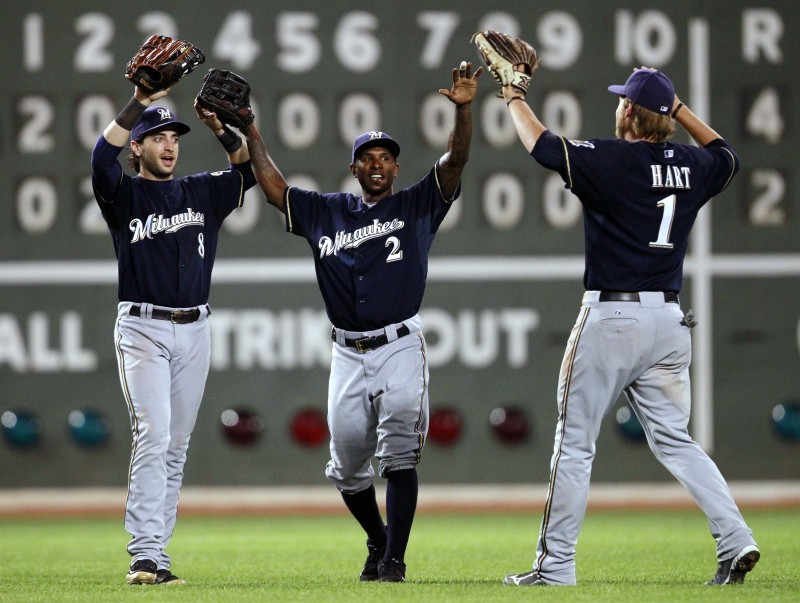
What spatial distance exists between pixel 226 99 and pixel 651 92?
1646mm

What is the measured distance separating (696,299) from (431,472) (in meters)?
1.88

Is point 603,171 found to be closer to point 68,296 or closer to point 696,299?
point 696,299

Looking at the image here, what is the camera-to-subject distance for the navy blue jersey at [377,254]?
511 cm

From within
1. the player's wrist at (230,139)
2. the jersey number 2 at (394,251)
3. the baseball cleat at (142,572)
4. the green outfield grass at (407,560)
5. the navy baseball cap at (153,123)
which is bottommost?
the green outfield grass at (407,560)

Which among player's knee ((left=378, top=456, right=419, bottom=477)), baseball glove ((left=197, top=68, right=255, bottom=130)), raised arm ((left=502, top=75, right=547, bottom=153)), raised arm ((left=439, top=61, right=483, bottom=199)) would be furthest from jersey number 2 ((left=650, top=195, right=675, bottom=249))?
baseball glove ((left=197, top=68, right=255, bottom=130))

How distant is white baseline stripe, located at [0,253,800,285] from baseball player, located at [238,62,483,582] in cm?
307

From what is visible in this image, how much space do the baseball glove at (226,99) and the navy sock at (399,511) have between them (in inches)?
59.0

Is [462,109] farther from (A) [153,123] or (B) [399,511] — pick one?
(B) [399,511]

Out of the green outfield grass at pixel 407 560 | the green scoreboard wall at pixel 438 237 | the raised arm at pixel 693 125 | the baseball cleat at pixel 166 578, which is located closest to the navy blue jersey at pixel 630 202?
the raised arm at pixel 693 125

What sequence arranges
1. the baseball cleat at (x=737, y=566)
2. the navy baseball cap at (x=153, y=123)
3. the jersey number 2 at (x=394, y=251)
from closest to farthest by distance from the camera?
the baseball cleat at (x=737, y=566) → the jersey number 2 at (x=394, y=251) → the navy baseball cap at (x=153, y=123)

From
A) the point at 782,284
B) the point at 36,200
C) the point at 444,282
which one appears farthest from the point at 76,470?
the point at 782,284

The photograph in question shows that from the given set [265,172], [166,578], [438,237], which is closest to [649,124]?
[265,172]

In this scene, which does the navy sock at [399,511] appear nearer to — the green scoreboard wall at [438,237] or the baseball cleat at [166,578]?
the baseball cleat at [166,578]

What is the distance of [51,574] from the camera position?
5.38m
